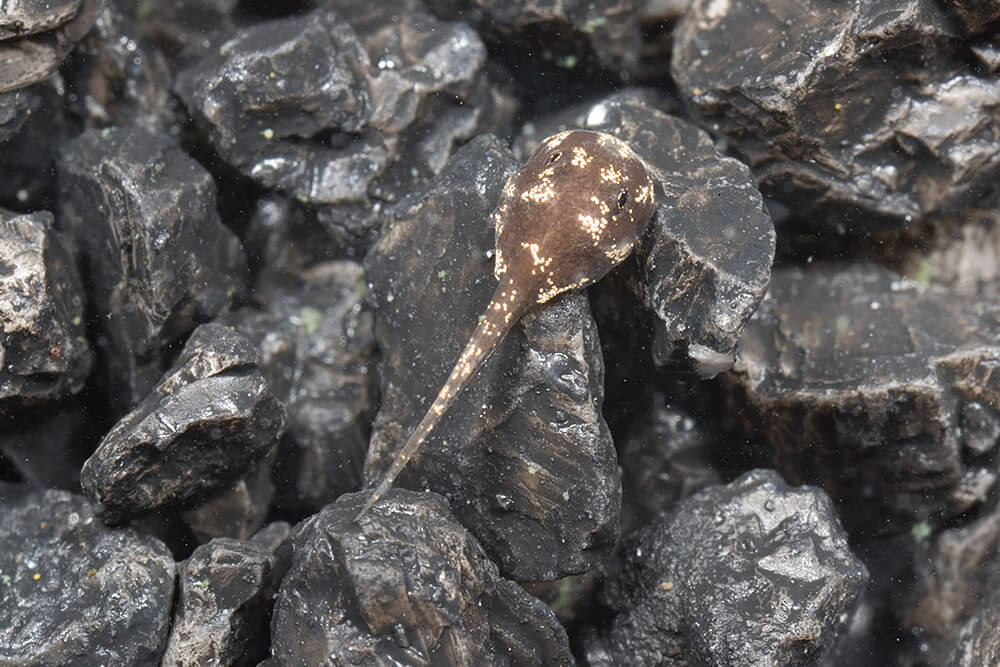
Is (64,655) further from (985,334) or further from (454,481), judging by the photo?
(985,334)

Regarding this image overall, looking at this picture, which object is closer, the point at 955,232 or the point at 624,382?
the point at 624,382

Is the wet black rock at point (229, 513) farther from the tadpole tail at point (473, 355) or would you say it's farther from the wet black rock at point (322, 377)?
the tadpole tail at point (473, 355)

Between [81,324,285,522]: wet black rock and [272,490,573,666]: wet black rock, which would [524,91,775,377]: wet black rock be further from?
[81,324,285,522]: wet black rock

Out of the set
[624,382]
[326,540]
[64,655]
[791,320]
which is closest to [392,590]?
[326,540]

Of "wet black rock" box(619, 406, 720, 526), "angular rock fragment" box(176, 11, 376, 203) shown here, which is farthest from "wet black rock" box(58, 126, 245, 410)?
"wet black rock" box(619, 406, 720, 526)

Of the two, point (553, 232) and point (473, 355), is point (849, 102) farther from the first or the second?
point (473, 355)
